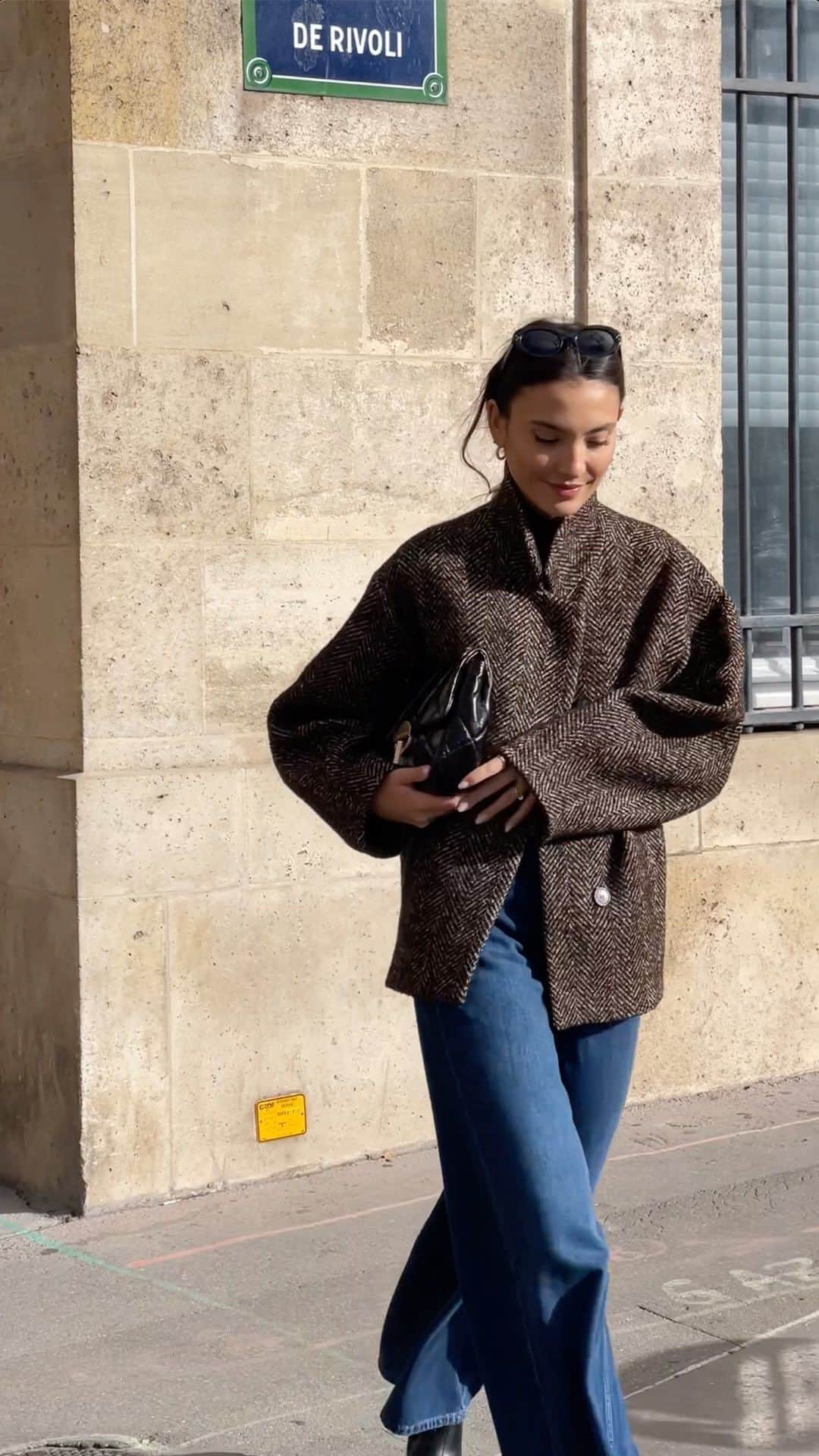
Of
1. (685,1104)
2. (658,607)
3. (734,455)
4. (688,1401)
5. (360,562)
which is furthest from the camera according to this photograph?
(734,455)

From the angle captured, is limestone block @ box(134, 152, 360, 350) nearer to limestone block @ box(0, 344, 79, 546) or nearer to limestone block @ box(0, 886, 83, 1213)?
limestone block @ box(0, 344, 79, 546)

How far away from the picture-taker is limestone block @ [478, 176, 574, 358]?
18.5 ft

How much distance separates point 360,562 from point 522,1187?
9.12ft

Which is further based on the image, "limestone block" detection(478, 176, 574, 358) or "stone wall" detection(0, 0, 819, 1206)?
"limestone block" detection(478, 176, 574, 358)

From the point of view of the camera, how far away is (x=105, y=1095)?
5.09m

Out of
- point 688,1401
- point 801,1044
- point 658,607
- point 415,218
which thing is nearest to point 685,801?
point 658,607

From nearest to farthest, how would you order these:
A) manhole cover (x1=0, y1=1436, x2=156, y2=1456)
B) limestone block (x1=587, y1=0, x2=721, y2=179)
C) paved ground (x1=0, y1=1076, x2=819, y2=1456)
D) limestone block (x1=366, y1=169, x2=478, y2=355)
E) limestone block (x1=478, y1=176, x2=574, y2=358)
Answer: manhole cover (x1=0, y1=1436, x2=156, y2=1456), paved ground (x1=0, y1=1076, x2=819, y2=1456), limestone block (x1=366, y1=169, x2=478, y2=355), limestone block (x1=478, y1=176, x2=574, y2=358), limestone block (x1=587, y1=0, x2=721, y2=179)

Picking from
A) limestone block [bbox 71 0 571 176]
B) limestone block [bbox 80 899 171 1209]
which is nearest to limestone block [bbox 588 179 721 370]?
limestone block [bbox 71 0 571 176]

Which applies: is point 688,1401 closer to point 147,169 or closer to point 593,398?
point 593,398

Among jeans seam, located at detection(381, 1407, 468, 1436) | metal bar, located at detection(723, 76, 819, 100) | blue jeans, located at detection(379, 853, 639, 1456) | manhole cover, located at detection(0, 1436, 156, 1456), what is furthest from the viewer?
metal bar, located at detection(723, 76, 819, 100)

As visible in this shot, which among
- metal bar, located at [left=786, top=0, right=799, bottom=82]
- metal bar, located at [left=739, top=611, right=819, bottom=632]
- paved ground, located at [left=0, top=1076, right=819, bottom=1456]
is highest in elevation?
metal bar, located at [left=786, top=0, right=799, bottom=82]

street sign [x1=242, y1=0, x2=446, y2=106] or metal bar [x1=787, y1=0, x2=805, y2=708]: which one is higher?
street sign [x1=242, y1=0, x2=446, y2=106]

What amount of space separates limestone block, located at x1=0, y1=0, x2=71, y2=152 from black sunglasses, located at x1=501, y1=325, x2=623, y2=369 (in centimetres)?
233

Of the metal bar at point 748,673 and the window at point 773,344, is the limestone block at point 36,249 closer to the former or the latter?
the window at point 773,344
